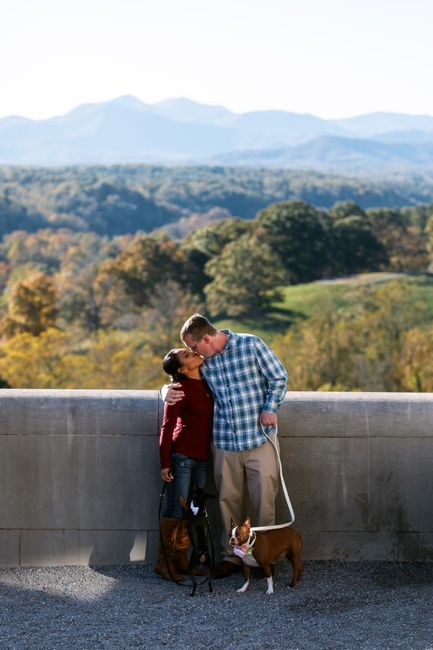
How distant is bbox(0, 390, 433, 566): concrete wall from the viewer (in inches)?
222

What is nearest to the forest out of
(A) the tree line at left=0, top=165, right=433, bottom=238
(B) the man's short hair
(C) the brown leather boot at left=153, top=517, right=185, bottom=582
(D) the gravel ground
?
(A) the tree line at left=0, top=165, right=433, bottom=238

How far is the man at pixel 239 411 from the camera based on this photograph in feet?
17.0

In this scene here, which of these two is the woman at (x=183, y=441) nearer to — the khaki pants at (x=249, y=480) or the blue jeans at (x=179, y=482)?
the blue jeans at (x=179, y=482)

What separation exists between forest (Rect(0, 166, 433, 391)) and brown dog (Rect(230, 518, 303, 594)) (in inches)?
1752

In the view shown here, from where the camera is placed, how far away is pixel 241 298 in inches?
2685

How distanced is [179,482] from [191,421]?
12.8 inches

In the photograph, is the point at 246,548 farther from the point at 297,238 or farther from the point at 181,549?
the point at 297,238

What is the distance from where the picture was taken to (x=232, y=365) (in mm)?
5246

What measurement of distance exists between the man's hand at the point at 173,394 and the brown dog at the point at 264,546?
0.71 m

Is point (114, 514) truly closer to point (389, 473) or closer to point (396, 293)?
point (389, 473)

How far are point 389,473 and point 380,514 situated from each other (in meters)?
0.24

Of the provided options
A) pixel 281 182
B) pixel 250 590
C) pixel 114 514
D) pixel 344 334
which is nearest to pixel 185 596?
pixel 250 590

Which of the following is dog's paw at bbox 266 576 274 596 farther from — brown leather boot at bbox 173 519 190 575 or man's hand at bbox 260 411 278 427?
man's hand at bbox 260 411 278 427

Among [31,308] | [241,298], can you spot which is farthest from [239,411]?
[241,298]
